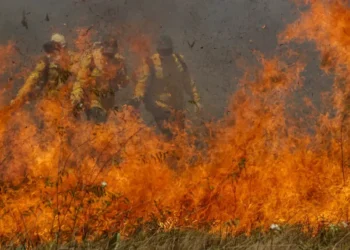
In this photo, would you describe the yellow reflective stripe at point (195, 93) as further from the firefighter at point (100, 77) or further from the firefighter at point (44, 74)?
the firefighter at point (44, 74)

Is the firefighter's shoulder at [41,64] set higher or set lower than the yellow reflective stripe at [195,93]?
higher

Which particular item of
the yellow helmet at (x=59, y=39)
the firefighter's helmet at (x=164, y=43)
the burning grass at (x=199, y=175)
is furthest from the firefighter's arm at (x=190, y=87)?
the yellow helmet at (x=59, y=39)

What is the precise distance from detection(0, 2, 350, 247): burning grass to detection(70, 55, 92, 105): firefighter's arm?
0.47 metres

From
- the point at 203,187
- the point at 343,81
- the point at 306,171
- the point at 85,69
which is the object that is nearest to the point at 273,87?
the point at 343,81

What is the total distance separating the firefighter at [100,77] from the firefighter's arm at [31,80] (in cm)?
66

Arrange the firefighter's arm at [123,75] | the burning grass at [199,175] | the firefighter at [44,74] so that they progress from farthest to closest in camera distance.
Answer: the firefighter's arm at [123,75], the firefighter at [44,74], the burning grass at [199,175]

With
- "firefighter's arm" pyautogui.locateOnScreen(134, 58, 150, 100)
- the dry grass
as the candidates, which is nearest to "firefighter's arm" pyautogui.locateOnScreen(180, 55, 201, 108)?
"firefighter's arm" pyautogui.locateOnScreen(134, 58, 150, 100)

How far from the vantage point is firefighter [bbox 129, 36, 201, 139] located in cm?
981

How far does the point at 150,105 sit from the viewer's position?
9.95 metres

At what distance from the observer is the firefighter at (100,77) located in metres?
8.80

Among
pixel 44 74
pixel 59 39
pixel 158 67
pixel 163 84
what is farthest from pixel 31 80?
pixel 163 84

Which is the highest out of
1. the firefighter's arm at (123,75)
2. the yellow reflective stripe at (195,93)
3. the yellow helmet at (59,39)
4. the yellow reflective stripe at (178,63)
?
the yellow helmet at (59,39)

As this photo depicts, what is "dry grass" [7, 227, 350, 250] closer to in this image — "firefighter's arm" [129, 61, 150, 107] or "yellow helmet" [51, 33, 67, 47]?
"firefighter's arm" [129, 61, 150, 107]

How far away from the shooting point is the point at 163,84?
9.96m
